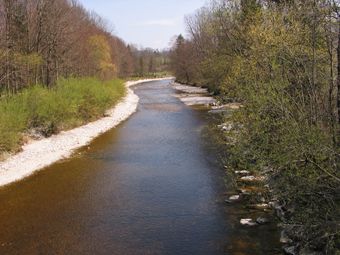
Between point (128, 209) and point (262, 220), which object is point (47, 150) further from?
point (262, 220)

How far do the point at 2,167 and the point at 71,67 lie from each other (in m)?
25.2

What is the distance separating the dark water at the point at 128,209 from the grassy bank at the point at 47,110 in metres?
3.43

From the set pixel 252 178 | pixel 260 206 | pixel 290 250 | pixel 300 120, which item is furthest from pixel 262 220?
pixel 252 178

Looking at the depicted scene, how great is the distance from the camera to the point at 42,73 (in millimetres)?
34750

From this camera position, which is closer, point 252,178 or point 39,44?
point 252,178

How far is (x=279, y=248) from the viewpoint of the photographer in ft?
32.2

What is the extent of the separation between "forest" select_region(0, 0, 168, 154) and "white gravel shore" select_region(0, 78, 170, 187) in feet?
2.26

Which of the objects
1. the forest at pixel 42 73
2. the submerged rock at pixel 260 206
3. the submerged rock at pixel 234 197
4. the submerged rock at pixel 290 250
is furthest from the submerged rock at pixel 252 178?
the forest at pixel 42 73

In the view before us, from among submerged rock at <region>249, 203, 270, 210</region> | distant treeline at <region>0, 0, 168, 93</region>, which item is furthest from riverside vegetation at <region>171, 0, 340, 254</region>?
distant treeline at <region>0, 0, 168, 93</region>

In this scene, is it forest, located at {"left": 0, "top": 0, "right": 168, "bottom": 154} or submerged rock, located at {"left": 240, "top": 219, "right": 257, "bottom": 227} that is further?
forest, located at {"left": 0, "top": 0, "right": 168, "bottom": 154}

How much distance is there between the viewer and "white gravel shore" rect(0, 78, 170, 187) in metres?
16.8

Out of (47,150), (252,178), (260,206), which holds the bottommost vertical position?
(260,206)

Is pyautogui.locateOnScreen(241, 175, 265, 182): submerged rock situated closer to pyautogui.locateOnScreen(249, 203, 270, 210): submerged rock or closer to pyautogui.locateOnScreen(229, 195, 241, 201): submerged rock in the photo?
pyautogui.locateOnScreen(229, 195, 241, 201): submerged rock

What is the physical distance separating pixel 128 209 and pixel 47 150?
911cm
